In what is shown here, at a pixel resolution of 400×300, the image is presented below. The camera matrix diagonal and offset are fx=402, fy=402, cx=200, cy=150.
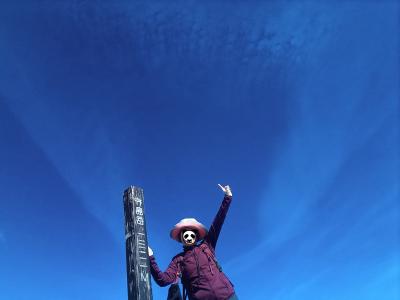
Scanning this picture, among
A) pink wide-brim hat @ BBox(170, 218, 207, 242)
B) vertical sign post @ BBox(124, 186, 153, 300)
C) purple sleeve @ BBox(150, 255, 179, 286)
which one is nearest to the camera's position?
vertical sign post @ BBox(124, 186, 153, 300)

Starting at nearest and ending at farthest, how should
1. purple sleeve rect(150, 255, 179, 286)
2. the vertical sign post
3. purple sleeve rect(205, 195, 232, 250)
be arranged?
the vertical sign post < purple sleeve rect(150, 255, 179, 286) < purple sleeve rect(205, 195, 232, 250)

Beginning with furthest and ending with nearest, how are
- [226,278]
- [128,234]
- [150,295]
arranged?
[226,278] < [128,234] < [150,295]

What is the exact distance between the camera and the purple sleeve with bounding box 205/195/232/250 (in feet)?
21.9

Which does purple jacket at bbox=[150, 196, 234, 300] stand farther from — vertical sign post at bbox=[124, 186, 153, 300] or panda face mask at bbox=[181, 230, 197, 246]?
vertical sign post at bbox=[124, 186, 153, 300]

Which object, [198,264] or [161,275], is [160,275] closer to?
[161,275]

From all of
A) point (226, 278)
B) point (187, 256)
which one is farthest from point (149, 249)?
point (226, 278)

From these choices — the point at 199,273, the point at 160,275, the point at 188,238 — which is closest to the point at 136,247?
the point at 160,275

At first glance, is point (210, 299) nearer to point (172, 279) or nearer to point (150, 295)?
point (172, 279)

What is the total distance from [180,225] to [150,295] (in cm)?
202

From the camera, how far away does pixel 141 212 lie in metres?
5.68

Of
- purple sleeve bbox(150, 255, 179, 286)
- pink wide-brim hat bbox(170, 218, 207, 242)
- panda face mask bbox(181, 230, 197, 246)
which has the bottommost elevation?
purple sleeve bbox(150, 255, 179, 286)

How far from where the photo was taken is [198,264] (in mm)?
6164

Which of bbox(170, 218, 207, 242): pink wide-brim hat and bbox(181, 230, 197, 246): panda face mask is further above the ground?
bbox(170, 218, 207, 242): pink wide-brim hat

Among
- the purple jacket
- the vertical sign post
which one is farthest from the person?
the vertical sign post
